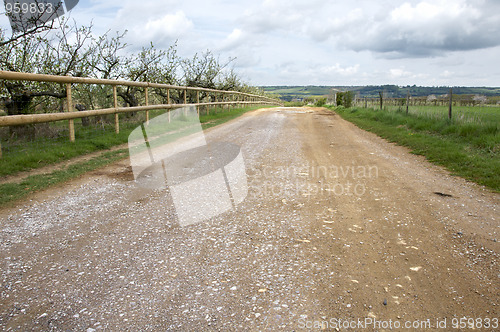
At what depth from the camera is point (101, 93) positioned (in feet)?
39.2

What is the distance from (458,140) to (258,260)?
311 inches

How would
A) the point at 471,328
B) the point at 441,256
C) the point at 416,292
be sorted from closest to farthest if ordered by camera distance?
the point at 471,328
the point at 416,292
the point at 441,256

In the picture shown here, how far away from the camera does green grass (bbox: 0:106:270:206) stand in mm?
4782

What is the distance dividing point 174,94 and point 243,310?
57.6ft

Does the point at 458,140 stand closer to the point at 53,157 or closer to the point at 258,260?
the point at 258,260

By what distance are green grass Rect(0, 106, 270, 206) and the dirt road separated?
0.46 metres

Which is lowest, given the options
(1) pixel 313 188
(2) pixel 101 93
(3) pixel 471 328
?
(3) pixel 471 328

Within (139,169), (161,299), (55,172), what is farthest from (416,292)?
(55,172)

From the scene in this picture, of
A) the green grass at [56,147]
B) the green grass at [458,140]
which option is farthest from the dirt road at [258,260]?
the green grass at [56,147]

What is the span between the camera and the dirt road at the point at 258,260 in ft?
7.19

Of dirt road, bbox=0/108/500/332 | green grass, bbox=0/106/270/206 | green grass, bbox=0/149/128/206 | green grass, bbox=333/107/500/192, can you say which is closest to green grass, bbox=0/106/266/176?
green grass, bbox=0/106/270/206

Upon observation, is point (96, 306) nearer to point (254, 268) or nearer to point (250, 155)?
point (254, 268)

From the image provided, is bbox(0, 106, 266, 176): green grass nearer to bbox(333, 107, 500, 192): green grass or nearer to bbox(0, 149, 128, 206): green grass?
bbox(0, 149, 128, 206): green grass

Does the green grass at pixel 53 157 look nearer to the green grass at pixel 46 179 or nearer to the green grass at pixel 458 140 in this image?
the green grass at pixel 46 179
